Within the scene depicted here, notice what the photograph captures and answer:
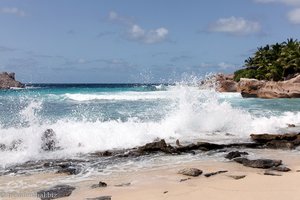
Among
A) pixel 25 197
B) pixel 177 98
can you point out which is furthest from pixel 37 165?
pixel 177 98

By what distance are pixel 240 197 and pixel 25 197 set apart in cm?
395

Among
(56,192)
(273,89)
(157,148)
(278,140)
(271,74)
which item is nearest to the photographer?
(56,192)

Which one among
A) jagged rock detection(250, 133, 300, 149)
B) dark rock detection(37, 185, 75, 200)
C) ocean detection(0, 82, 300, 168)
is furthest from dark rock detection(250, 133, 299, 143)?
dark rock detection(37, 185, 75, 200)

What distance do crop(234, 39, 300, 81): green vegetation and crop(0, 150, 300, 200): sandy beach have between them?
45.2m

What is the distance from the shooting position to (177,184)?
869 centimetres

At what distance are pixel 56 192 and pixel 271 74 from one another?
49.4 meters

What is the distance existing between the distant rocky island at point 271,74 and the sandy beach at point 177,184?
3513 centimetres

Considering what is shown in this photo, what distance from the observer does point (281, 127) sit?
19.6 metres

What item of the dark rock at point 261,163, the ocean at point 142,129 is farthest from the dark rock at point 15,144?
the dark rock at point 261,163

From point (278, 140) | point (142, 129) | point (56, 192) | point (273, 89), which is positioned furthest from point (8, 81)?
point (56, 192)

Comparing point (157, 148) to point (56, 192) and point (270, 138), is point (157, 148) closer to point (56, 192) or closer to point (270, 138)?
point (270, 138)

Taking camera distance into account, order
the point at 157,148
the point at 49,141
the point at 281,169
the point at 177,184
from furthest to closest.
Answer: the point at 49,141
the point at 157,148
the point at 281,169
the point at 177,184

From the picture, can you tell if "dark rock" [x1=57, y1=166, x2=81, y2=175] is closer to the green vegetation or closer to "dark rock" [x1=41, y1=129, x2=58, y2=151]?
"dark rock" [x1=41, y1=129, x2=58, y2=151]

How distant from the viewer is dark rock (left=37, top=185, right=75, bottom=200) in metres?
8.02
